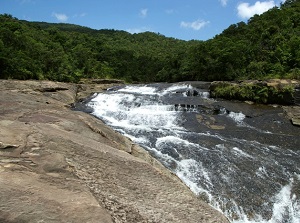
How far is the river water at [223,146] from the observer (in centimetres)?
775

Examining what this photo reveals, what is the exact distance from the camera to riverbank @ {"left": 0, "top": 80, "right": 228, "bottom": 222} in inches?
113

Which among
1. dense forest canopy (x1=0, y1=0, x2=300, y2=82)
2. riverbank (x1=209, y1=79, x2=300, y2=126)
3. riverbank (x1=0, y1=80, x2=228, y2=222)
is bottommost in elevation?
riverbank (x1=209, y1=79, x2=300, y2=126)

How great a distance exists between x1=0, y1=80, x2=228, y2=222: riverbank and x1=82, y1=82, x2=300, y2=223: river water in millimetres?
3900

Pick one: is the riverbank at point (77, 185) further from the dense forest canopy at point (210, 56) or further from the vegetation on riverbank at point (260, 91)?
the dense forest canopy at point (210, 56)

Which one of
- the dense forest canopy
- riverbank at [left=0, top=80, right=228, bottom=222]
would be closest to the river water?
riverbank at [left=0, top=80, right=228, bottom=222]

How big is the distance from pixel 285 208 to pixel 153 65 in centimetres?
5722

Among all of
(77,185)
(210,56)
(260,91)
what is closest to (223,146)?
(77,185)

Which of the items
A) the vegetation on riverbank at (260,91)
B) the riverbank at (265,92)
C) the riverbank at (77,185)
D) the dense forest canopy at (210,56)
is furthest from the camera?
the dense forest canopy at (210,56)

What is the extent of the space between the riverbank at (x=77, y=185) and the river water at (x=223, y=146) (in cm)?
390

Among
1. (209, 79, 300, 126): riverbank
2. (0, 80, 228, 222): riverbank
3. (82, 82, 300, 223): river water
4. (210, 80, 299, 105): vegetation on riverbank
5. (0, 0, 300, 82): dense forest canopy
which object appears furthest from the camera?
(0, 0, 300, 82): dense forest canopy

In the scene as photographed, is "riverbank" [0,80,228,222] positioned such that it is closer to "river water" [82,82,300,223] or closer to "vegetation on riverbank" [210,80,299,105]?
"river water" [82,82,300,223]

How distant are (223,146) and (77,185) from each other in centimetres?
887

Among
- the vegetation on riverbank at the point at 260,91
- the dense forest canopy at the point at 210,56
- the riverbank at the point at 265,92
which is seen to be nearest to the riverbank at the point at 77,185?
the riverbank at the point at 265,92

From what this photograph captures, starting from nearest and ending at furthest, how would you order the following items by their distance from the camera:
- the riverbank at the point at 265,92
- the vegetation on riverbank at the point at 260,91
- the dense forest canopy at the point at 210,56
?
the riverbank at the point at 265,92 → the vegetation on riverbank at the point at 260,91 → the dense forest canopy at the point at 210,56
